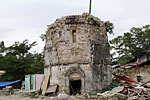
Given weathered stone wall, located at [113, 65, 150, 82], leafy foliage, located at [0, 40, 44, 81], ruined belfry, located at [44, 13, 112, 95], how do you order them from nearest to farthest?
ruined belfry, located at [44, 13, 112, 95] → weathered stone wall, located at [113, 65, 150, 82] → leafy foliage, located at [0, 40, 44, 81]

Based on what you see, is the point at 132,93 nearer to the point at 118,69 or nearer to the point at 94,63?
the point at 94,63

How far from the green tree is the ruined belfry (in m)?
17.8

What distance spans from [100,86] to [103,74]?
1.14m

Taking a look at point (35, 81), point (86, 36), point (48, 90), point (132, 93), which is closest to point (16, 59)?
point (35, 81)

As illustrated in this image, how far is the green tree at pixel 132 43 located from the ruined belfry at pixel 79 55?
58.5 feet

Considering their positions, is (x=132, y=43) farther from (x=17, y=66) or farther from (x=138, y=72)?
(x=17, y=66)

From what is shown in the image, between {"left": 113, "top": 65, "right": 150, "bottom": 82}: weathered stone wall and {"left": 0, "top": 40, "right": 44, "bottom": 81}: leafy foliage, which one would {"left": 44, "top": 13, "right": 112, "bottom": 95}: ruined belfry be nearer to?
{"left": 113, "top": 65, "right": 150, "bottom": 82}: weathered stone wall

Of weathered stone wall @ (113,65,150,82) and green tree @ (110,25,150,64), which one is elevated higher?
green tree @ (110,25,150,64)

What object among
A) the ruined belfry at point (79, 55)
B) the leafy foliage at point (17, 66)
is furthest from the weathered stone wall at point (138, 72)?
the leafy foliage at point (17, 66)

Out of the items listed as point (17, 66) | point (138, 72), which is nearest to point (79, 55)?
Answer: point (138, 72)

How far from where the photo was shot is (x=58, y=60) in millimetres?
15844

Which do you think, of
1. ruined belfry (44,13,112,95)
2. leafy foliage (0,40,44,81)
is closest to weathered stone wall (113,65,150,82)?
ruined belfry (44,13,112,95)

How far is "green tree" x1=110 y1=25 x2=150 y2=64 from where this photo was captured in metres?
33.6

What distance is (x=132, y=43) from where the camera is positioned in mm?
34250
